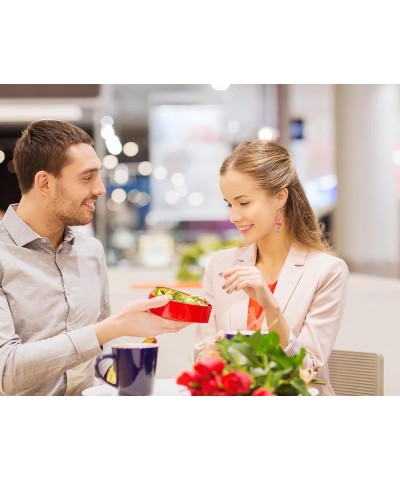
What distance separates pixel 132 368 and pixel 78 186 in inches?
24.1

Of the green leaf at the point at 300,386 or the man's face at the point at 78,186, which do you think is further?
the man's face at the point at 78,186

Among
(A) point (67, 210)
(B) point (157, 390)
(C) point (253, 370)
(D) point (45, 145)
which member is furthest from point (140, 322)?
(D) point (45, 145)

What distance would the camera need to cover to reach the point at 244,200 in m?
2.11

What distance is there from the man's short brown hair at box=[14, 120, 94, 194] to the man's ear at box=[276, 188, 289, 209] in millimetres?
596

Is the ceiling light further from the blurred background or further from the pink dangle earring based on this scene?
the pink dangle earring

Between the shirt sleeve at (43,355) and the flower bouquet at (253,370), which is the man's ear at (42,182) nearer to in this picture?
the shirt sleeve at (43,355)

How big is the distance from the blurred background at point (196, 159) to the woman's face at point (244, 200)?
437 centimetres

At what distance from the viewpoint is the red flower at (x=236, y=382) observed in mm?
1465

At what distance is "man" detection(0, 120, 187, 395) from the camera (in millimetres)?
1954

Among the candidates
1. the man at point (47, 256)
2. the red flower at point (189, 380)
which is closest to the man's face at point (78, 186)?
the man at point (47, 256)

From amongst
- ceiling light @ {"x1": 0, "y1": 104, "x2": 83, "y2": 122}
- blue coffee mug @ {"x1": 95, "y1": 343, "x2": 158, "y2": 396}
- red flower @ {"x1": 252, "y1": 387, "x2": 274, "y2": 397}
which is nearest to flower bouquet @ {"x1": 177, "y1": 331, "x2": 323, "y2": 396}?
red flower @ {"x1": 252, "y1": 387, "x2": 274, "y2": 397}

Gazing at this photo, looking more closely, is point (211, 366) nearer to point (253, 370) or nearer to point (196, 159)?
point (253, 370)
